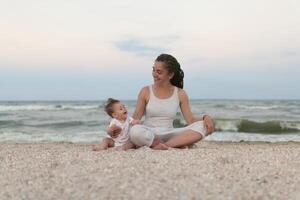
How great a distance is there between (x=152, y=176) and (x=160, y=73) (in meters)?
2.61

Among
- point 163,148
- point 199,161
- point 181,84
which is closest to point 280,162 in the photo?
point 199,161

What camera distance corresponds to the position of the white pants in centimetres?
688

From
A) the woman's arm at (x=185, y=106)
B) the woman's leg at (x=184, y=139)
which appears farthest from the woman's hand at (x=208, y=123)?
the woman's arm at (x=185, y=106)

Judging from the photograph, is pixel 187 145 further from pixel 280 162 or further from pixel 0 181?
pixel 0 181

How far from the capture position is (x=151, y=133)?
698 centimetres

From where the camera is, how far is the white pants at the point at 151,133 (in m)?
6.88

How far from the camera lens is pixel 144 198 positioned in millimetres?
→ 4070

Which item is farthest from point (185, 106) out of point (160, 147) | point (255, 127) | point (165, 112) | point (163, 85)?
point (255, 127)

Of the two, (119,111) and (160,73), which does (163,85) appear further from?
(119,111)

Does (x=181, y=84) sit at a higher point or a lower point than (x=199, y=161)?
higher

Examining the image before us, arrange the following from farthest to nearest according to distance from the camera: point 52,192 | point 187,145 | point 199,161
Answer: point 187,145 → point 199,161 → point 52,192

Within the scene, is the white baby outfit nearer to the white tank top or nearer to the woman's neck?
the white tank top

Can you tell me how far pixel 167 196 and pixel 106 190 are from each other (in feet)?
1.81

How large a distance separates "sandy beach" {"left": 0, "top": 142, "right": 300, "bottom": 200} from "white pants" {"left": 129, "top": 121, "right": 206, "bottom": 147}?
1.96ft
